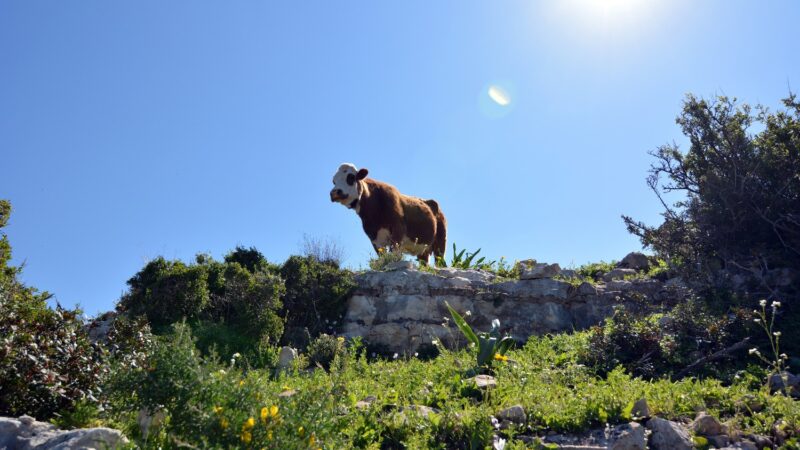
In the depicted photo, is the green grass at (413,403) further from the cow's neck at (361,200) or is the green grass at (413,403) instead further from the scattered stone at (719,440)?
the cow's neck at (361,200)

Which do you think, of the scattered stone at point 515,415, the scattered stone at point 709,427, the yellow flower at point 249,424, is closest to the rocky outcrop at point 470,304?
the scattered stone at point 515,415

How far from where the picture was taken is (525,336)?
385 inches

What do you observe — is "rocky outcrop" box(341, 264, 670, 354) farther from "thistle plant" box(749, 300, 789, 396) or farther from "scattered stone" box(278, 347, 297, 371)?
"thistle plant" box(749, 300, 789, 396)

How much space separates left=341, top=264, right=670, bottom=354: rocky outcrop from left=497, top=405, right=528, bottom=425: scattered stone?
4380 millimetres

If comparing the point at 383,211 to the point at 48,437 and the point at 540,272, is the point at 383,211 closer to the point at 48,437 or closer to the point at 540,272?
the point at 540,272

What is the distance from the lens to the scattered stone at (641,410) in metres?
4.91

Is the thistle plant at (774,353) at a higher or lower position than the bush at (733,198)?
lower

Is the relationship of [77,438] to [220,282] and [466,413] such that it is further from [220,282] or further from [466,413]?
[220,282]

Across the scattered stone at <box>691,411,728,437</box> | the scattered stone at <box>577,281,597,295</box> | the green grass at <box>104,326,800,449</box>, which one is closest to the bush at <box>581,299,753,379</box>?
the green grass at <box>104,326,800,449</box>

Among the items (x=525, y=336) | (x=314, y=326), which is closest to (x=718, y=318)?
(x=525, y=336)

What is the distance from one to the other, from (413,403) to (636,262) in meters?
7.50

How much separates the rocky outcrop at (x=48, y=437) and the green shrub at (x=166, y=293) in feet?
13.2

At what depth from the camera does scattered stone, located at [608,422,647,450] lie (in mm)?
4465

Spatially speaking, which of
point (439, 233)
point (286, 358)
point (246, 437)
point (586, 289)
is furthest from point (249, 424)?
point (439, 233)
